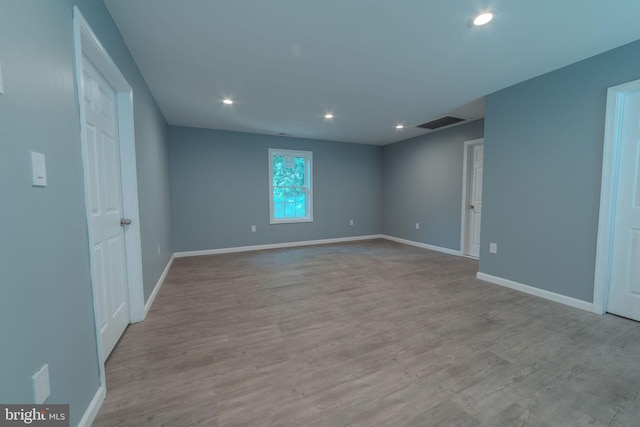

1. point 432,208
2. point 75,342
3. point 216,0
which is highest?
point 216,0

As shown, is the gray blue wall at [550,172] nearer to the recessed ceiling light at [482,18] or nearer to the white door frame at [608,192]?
the white door frame at [608,192]

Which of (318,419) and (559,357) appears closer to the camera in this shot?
(318,419)

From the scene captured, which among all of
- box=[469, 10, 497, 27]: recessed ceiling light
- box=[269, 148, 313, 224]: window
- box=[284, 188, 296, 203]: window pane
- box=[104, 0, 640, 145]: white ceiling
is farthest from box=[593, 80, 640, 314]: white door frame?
box=[284, 188, 296, 203]: window pane

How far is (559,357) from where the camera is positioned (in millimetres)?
1746

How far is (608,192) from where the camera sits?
7.39ft

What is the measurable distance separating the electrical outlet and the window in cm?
444

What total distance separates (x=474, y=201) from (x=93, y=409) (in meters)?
5.13

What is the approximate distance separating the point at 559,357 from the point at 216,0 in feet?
10.8

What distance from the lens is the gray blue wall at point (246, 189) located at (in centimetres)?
467

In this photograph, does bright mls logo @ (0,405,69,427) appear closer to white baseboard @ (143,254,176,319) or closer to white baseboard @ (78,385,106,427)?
white baseboard @ (78,385,106,427)

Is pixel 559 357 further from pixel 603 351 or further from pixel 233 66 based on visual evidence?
pixel 233 66

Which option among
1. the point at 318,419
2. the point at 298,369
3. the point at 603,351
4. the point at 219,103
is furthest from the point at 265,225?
the point at 603,351

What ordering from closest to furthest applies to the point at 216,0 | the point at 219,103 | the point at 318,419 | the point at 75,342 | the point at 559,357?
the point at 75,342, the point at 318,419, the point at 216,0, the point at 559,357, the point at 219,103

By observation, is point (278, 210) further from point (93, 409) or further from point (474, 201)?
point (93, 409)
